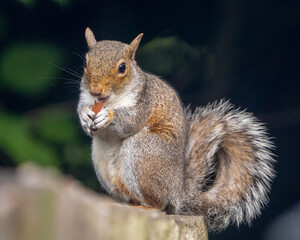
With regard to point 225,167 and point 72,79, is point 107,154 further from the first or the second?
point 225,167

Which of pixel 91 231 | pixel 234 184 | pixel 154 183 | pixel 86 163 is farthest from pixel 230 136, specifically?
pixel 91 231

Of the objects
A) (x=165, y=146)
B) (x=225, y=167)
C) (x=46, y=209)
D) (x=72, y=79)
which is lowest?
(x=225, y=167)

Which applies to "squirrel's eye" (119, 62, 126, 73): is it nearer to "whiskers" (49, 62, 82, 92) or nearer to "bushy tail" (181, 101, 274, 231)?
"whiskers" (49, 62, 82, 92)

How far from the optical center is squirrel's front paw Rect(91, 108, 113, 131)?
1.36m

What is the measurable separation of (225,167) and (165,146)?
0.99 feet

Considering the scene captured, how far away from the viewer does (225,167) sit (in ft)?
5.50

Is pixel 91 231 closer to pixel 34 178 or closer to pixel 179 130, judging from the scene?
pixel 34 178

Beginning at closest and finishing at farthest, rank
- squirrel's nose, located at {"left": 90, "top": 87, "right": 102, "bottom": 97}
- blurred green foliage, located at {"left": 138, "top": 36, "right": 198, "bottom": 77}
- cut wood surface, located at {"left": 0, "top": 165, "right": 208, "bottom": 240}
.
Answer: cut wood surface, located at {"left": 0, "top": 165, "right": 208, "bottom": 240}
squirrel's nose, located at {"left": 90, "top": 87, "right": 102, "bottom": 97}
blurred green foliage, located at {"left": 138, "top": 36, "right": 198, "bottom": 77}

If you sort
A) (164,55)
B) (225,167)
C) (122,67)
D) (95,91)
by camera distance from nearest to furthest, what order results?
(95,91) → (122,67) → (225,167) → (164,55)

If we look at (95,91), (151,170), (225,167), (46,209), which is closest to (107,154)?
(151,170)

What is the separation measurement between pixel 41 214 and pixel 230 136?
1478mm

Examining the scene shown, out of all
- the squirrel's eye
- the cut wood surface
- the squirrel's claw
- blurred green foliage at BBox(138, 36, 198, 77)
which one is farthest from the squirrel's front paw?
the cut wood surface

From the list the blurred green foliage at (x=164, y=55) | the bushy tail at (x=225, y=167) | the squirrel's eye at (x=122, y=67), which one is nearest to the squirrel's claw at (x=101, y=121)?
the squirrel's eye at (x=122, y=67)

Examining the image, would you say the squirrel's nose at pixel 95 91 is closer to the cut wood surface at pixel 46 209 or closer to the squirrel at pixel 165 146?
the squirrel at pixel 165 146
